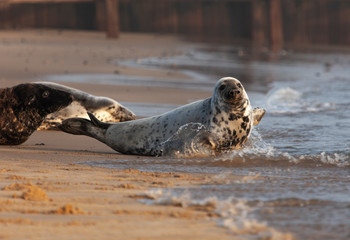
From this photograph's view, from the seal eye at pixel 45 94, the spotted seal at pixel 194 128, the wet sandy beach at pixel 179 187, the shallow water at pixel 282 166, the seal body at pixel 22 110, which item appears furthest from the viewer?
the seal eye at pixel 45 94

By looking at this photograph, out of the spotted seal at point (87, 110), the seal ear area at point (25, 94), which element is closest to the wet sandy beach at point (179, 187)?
the spotted seal at point (87, 110)

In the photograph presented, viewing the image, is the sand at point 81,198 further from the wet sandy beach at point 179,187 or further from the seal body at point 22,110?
the seal body at point 22,110

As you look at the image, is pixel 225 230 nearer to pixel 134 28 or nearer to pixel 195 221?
pixel 195 221

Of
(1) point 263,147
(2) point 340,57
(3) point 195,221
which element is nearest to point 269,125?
(1) point 263,147

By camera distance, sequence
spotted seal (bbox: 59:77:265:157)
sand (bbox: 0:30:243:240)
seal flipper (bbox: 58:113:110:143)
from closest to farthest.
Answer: sand (bbox: 0:30:243:240) < spotted seal (bbox: 59:77:265:157) < seal flipper (bbox: 58:113:110:143)

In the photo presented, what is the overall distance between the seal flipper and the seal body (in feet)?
0.80

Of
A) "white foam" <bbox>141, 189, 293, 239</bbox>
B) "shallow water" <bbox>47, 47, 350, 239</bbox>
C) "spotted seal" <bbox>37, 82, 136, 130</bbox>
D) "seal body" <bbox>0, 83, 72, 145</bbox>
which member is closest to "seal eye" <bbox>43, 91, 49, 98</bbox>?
"seal body" <bbox>0, 83, 72, 145</bbox>

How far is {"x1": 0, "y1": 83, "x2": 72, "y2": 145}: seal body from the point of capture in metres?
5.86

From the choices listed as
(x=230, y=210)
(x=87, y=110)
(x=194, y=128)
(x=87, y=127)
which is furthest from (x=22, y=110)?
(x=230, y=210)

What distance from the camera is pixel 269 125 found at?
7.35 meters

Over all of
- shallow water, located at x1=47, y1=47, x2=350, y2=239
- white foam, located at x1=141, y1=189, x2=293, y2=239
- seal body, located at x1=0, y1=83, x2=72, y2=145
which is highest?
seal body, located at x1=0, y1=83, x2=72, y2=145

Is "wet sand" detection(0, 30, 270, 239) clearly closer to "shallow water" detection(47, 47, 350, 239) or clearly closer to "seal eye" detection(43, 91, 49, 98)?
"shallow water" detection(47, 47, 350, 239)

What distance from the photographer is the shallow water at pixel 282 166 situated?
11.4 ft

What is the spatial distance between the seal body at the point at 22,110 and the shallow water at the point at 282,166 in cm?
110
